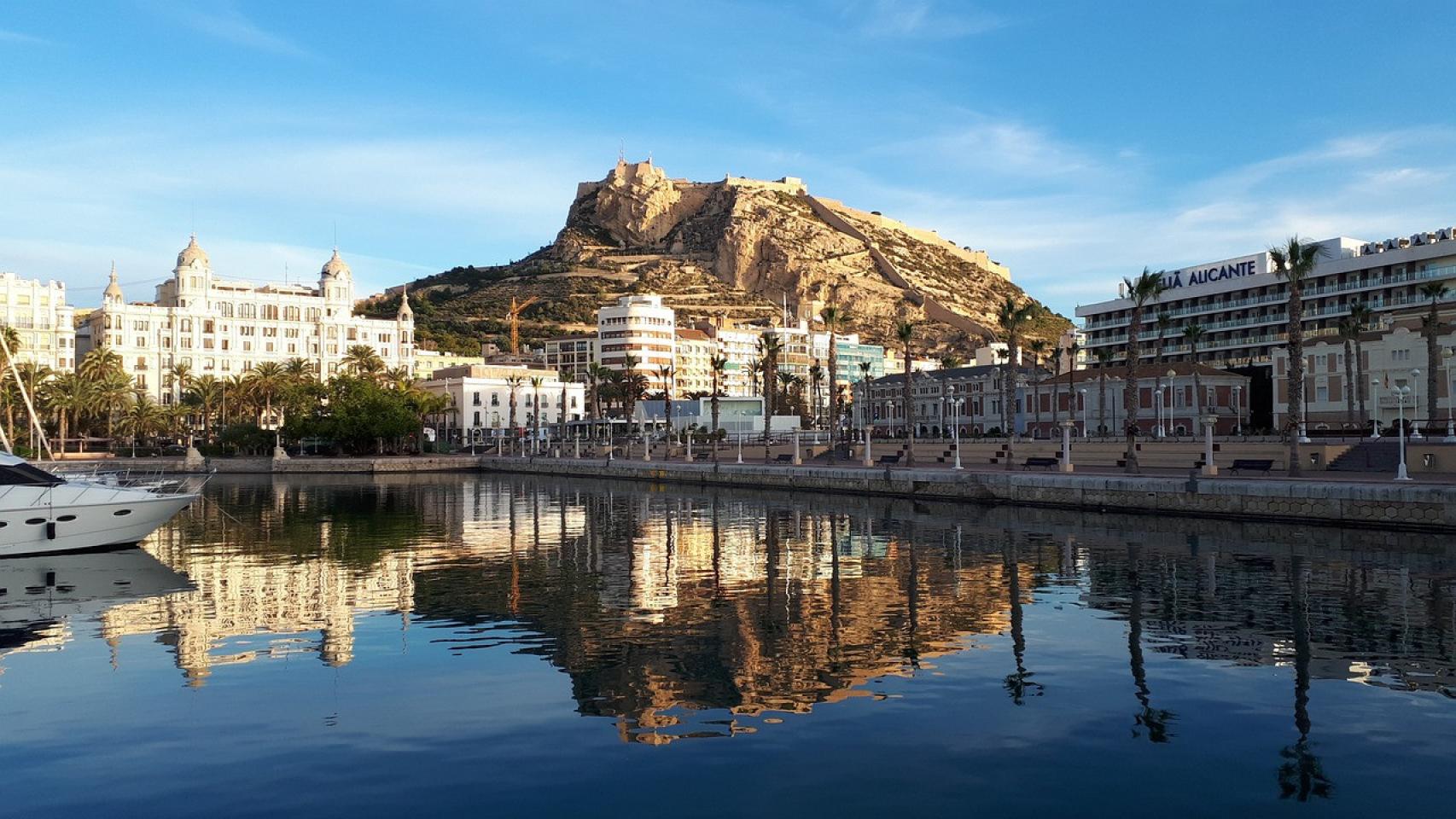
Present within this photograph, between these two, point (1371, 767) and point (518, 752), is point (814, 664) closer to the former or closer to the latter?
point (518, 752)

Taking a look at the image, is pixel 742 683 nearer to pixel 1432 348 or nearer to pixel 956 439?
pixel 956 439

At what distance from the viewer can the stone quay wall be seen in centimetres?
4038

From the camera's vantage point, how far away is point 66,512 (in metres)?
37.9

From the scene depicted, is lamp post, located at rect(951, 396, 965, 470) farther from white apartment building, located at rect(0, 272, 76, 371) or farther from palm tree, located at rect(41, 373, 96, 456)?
white apartment building, located at rect(0, 272, 76, 371)

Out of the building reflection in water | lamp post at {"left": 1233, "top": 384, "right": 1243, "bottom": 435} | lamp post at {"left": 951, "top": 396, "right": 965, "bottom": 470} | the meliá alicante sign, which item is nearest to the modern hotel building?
the meliá alicante sign

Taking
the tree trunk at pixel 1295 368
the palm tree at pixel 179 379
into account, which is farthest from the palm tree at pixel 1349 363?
the palm tree at pixel 179 379

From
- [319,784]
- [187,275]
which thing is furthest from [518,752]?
[187,275]

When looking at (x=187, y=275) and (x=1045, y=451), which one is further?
(x=187, y=275)

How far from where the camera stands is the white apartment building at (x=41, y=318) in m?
163

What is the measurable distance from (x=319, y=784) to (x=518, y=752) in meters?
2.54

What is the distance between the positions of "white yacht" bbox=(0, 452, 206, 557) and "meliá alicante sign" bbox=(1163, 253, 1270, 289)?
130 metres

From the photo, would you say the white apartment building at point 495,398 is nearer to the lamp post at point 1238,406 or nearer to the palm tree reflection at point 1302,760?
the lamp post at point 1238,406

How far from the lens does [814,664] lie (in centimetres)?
1994

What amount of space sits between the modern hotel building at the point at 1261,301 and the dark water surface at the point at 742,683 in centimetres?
8526
